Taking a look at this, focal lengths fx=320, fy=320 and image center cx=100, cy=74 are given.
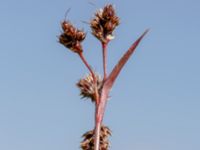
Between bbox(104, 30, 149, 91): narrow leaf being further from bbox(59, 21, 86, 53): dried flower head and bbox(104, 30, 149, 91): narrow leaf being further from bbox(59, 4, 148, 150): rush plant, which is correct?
bbox(59, 21, 86, 53): dried flower head

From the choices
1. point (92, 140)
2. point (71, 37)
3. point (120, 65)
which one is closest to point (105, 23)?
point (71, 37)

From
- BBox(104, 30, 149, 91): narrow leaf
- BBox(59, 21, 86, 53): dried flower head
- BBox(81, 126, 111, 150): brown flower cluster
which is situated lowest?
BBox(81, 126, 111, 150): brown flower cluster

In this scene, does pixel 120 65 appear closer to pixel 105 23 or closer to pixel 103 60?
pixel 103 60

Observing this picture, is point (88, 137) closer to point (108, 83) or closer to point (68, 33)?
point (108, 83)

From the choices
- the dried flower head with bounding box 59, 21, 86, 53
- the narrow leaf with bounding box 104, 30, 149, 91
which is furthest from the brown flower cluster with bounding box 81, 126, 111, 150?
the dried flower head with bounding box 59, 21, 86, 53

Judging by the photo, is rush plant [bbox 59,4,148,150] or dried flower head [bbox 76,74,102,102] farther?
dried flower head [bbox 76,74,102,102]

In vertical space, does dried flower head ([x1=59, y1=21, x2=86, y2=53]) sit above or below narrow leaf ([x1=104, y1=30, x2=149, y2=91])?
above
